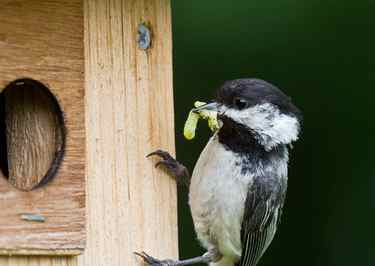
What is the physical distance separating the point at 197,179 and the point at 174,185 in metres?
0.36

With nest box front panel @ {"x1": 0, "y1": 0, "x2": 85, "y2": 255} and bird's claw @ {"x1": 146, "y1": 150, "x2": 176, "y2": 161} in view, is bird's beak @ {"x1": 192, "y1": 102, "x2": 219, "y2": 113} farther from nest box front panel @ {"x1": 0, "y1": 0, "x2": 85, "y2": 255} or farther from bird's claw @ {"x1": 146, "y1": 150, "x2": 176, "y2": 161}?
nest box front panel @ {"x1": 0, "y1": 0, "x2": 85, "y2": 255}

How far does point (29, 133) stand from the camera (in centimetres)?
375

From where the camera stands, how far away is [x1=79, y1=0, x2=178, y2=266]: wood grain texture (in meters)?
3.67

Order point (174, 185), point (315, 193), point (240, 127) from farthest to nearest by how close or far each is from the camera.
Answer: point (315, 193)
point (240, 127)
point (174, 185)

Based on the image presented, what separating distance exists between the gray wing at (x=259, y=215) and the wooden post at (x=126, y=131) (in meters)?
0.53

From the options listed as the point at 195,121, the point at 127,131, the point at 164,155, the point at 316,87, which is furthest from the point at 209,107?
the point at 316,87

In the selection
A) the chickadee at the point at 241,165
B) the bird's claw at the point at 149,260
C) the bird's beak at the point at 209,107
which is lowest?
the bird's claw at the point at 149,260

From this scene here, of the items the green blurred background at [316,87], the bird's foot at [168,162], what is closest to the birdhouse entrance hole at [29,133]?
the bird's foot at [168,162]

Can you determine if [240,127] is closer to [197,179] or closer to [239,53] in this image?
[197,179]

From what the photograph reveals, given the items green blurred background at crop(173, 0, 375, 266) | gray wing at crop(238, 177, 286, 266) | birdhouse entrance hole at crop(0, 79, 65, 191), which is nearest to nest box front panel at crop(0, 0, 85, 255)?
birdhouse entrance hole at crop(0, 79, 65, 191)

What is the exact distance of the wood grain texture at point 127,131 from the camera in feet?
12.0

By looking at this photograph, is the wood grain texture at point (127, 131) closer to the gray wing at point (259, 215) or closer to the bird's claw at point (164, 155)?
the bird's claw at point (164, 155)

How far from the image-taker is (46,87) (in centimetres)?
356

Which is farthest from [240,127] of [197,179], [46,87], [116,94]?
[46,87]
